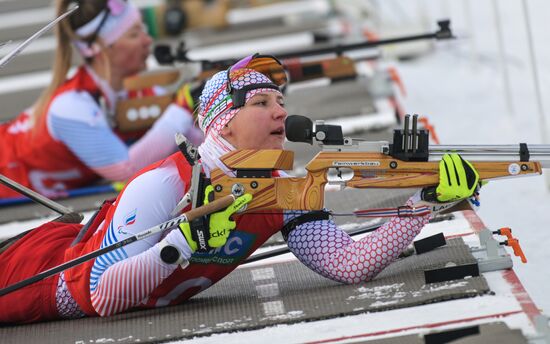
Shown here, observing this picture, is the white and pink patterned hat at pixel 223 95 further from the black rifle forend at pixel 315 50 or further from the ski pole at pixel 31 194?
the black rifle forend at pixel 315 50

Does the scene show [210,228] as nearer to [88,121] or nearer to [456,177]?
[456,177]

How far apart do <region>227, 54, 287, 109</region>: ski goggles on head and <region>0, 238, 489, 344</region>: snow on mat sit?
1.96ft

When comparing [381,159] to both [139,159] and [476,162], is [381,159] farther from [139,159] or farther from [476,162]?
[139,159]

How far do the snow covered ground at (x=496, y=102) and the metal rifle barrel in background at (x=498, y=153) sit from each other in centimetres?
58

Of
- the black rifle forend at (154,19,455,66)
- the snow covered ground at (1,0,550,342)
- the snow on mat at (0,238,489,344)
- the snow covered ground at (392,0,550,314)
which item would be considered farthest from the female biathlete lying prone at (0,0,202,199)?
the snow on mat at (0,238,489,344)

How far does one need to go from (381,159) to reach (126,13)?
129 inches

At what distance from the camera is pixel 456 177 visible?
3.32m

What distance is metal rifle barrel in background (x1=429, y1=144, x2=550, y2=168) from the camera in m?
3.38

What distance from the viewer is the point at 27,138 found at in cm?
623

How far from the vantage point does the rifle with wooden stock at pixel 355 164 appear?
3381 millimetres

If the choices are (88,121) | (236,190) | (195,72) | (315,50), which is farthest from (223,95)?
(315,50)

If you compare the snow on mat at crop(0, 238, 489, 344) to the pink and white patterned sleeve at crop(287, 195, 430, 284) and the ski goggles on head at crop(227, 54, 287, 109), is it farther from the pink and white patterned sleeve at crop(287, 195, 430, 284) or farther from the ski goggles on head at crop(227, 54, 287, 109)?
the ski goggles on head at crop(227, 54, 287, 109)

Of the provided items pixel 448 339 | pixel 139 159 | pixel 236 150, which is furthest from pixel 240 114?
pixel 139 159

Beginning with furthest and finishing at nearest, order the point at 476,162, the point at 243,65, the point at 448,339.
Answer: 1. the point at 243,65
2. the point at 476,162
3. the point at 448,339
